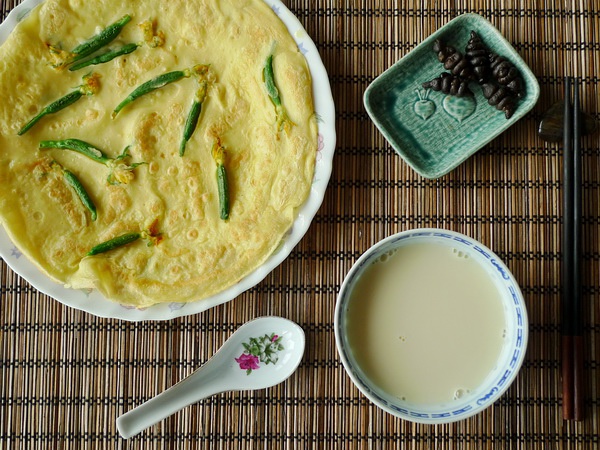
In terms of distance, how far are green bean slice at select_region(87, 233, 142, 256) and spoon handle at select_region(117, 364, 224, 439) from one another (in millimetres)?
512

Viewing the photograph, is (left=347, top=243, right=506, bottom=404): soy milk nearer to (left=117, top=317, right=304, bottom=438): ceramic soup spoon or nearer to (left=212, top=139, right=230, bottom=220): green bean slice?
(left=117, top=317, right=304, bottom=438): ceramic soup spoon

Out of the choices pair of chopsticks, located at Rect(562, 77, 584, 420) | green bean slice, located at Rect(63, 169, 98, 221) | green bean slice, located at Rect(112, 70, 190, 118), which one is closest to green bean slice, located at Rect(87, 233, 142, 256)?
green bean slice, located at Rect(63, 169, 98, 221)

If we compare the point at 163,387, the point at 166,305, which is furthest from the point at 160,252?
the point at 163,387

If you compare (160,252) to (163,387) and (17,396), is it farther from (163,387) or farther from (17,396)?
(17,396)

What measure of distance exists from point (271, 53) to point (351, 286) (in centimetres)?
83

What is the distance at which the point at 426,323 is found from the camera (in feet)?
6.10

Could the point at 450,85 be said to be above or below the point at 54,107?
below

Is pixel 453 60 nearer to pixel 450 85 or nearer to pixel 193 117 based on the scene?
pixel 450 85

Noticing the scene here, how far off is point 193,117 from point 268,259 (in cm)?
55

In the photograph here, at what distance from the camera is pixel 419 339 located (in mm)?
1863

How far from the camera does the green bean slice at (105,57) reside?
76.1 inches

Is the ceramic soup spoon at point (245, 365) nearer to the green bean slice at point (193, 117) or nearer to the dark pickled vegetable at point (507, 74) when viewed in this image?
the green bean slice at point (193, 117)

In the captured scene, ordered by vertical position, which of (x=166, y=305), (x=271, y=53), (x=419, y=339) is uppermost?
(x=271, y=53)

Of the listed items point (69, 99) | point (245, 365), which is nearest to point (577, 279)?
point (245, 365)
